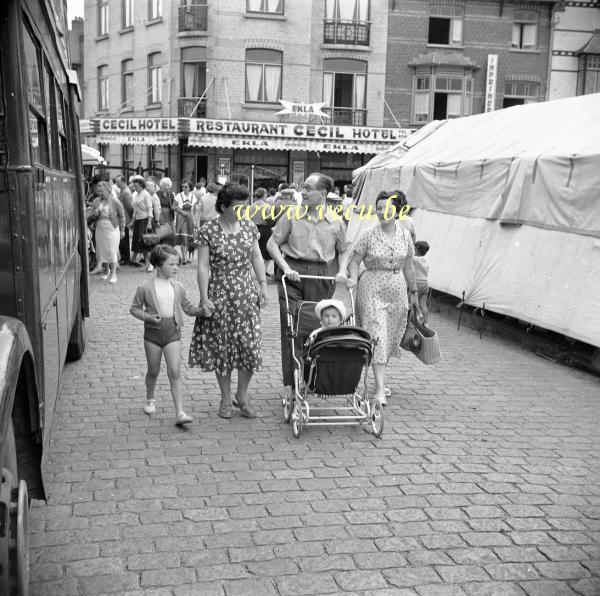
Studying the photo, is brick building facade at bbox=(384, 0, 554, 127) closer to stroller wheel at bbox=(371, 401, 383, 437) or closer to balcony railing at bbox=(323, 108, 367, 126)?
balcony railing at bbox=(323, 108, 367, 126)

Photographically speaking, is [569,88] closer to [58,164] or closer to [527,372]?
[527,372]

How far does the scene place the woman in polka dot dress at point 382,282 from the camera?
23.3 ft

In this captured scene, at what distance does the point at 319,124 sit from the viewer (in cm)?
3250

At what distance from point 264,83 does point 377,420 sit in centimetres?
2807

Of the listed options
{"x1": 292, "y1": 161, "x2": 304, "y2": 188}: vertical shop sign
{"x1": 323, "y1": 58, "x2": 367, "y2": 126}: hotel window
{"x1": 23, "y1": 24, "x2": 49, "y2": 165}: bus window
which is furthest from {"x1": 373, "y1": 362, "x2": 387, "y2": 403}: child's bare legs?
{"x1": 323, "y1": 58, "x2": 367, "y2": 126}: hotel window

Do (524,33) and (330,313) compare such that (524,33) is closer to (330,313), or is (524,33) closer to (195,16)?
(195,16)

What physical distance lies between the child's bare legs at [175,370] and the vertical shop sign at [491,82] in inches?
1164

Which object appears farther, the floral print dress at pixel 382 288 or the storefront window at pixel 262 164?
the storefront window at pixel 262 164

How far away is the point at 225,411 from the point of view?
22.0 ft

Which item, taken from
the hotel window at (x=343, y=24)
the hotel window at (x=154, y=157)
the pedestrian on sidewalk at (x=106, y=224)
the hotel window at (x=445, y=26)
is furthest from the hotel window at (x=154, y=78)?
the pedestrian on sidewalk at (x=106, y=224)

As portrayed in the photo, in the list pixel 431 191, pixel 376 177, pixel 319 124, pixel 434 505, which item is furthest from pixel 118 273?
pixel 319 124

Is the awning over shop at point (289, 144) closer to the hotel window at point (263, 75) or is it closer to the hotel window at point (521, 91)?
the hotel window at point (263, 75)

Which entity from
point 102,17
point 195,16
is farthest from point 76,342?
point 102,17

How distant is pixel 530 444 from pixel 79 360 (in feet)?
16.0
